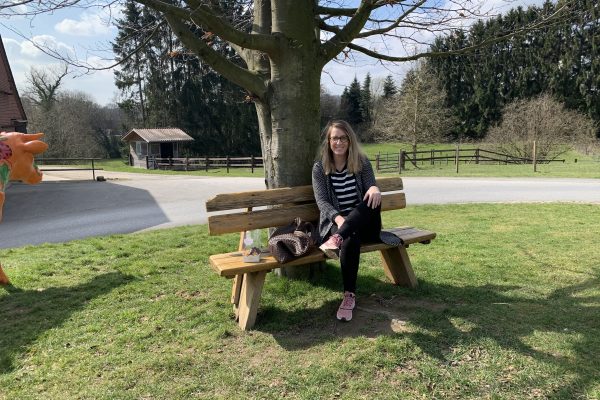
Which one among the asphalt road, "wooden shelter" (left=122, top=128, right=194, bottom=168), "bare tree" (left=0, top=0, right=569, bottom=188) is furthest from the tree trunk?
"wooden shelter" (left=122, top=128, right=194, bottom=168)

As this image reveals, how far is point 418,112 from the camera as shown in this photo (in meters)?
29.3

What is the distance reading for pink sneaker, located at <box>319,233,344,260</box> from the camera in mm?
3486

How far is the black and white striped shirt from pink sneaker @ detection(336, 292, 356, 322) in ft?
2.48

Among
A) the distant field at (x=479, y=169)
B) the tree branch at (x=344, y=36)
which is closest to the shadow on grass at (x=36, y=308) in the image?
the tree branch at (x=344, y=36)

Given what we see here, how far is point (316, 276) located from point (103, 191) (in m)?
14.2

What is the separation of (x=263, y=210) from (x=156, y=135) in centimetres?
3410

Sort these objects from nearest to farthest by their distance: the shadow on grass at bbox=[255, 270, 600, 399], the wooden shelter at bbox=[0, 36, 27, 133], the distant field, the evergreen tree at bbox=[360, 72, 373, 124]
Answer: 1. the shadow on grass at bbox=[255, 270, 600, 399]
2. the distant field
3. the wooden shelter at bbox=[0, 36, 27, 133]
4. the evergreen tree at bbox=[360, 72, 373, 124]

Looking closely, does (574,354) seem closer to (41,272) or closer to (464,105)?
(41,272)

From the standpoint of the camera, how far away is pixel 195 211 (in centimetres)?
1065

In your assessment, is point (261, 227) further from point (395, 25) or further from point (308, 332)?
point (395, 25)

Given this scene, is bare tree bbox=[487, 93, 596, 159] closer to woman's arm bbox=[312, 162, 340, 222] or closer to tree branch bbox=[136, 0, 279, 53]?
woman's arm bbox=[312, 162, 340, 222]

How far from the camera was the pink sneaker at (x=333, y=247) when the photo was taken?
349 cm

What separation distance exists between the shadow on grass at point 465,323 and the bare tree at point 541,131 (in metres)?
31.0

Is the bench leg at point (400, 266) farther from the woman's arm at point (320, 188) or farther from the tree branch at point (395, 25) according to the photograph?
the tree branch at point (395, 25)
